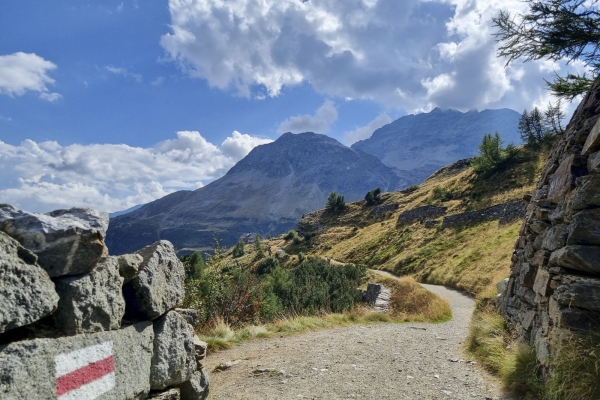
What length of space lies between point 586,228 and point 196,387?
6995 mm

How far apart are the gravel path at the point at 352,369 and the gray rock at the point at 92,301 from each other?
342 centimetres

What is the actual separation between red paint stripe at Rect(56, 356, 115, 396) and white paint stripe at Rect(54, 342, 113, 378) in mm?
44

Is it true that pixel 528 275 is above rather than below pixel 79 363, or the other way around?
below

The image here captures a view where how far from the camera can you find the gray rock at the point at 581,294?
16.9 feet

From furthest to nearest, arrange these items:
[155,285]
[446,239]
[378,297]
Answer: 1. [446,239]
2. [378,297]
3. [155,285]

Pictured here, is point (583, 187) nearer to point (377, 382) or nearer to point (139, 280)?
point (377, 382)

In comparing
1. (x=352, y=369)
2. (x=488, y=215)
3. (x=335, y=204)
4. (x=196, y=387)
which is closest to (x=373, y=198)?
(x=335, y=204)

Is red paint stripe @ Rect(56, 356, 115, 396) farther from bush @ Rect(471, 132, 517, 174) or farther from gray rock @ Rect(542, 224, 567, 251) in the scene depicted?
bush @ Rect(471, 132, 517, 174)

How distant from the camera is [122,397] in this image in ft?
14.7

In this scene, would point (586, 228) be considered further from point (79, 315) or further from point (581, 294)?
point (79, 315)

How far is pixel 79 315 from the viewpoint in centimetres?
398

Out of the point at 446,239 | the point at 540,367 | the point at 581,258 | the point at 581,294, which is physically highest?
the point at 581,258

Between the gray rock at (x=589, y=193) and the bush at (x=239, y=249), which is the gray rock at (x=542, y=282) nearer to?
the gray rock at (x=589, y=193)

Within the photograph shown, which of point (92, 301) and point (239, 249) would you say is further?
point (239, 249)
